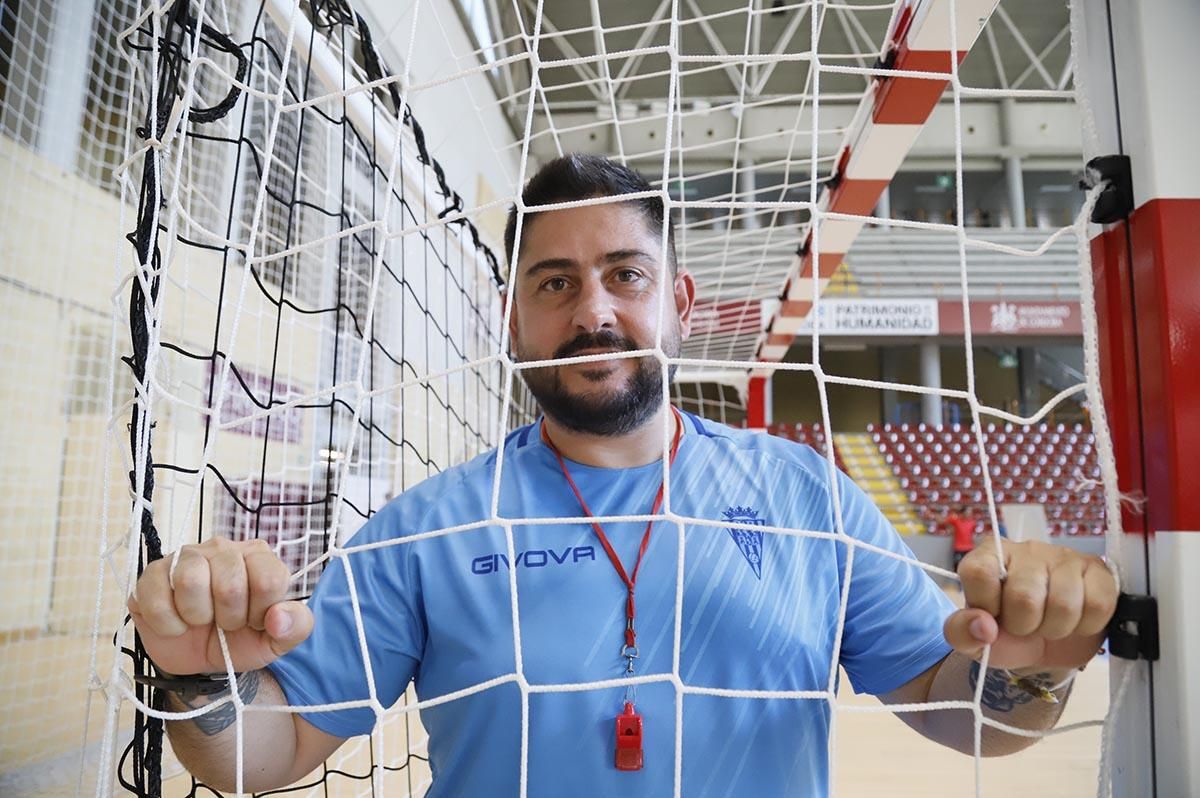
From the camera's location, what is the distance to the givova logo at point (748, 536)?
890 mm

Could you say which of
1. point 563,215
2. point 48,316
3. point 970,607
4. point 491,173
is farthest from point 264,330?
point 491,173

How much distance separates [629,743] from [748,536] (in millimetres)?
265

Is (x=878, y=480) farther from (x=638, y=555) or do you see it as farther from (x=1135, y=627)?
(x=1135, y=627)

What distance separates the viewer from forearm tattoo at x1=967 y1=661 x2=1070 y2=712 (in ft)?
2.07

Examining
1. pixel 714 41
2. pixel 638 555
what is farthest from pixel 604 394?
pixel 714 41

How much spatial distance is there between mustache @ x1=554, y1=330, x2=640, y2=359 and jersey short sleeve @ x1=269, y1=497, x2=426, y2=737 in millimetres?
299

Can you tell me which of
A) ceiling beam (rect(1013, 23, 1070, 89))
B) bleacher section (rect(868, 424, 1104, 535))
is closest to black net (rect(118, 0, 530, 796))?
bleacher section (rect(868, 424, 1104, 535))

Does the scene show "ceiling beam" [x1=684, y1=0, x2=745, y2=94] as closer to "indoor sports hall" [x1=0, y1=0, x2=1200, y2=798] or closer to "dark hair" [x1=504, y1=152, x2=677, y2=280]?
"indoor sports hall" [x1=0, y1=0, x2=1200, y2=798]

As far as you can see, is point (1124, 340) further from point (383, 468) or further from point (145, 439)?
point (383, 468)

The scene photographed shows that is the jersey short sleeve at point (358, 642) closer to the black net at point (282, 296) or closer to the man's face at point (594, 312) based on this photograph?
the black net at point (282, 296)

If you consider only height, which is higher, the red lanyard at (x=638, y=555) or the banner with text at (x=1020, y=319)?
the banner with text at (x=1020, y=319)

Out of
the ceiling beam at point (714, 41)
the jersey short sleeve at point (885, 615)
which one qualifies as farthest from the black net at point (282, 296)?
the ceiling beam at point (714, 41)

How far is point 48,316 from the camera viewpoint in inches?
92.1

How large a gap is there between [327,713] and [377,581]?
144mm
